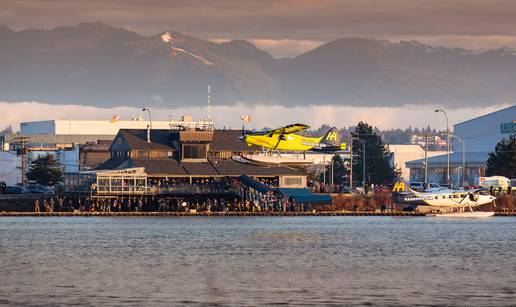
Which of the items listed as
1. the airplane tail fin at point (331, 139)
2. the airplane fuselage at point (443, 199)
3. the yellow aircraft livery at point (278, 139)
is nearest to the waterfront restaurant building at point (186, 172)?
the airplane tail fin at point (331, 139)

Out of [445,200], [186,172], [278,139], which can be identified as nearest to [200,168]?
[186,172]

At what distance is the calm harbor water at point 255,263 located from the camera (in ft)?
239

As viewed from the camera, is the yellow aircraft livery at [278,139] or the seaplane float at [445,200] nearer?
the yellow aircraft livery at [278,139]

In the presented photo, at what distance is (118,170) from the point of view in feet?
585

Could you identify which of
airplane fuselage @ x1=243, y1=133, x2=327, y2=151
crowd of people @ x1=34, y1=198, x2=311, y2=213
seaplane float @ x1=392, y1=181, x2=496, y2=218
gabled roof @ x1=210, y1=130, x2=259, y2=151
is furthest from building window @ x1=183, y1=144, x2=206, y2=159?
seaplane float @ x1=392, y1=181, x2=496, y2=218

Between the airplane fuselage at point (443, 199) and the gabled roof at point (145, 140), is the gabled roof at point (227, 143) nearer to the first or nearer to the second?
the gabled roof at point (145, 140)

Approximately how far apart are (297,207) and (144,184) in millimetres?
22809

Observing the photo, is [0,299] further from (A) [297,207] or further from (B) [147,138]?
(B) [147,138]

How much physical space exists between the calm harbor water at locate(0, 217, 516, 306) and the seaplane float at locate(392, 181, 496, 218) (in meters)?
26.5

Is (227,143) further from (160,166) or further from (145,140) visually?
(160,166)

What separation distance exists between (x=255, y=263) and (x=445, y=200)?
87608 mm

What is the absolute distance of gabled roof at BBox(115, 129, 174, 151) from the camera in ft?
629

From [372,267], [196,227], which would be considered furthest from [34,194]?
[372,267]

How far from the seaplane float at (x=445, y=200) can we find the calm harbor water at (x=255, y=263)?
2654 cm
